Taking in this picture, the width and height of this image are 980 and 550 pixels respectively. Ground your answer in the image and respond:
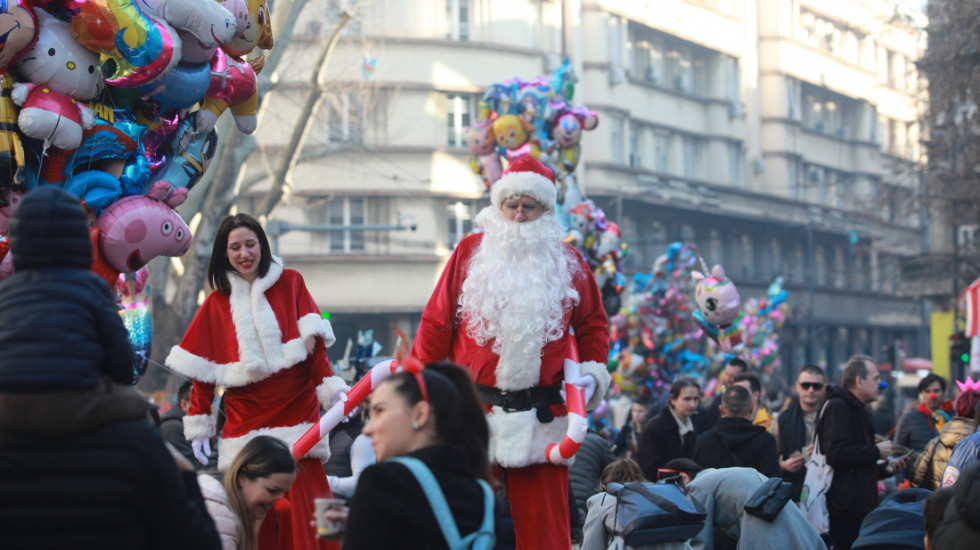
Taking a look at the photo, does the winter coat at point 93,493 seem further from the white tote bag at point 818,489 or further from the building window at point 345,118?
the building window at point 345,118

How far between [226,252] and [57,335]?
10.2 feet

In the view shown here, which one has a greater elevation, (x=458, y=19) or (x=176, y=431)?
(x=458, y=19)

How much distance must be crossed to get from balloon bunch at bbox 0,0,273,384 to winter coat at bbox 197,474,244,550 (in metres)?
1.83

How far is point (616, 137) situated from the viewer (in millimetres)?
40688

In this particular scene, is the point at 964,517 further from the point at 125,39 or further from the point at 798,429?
the point at 798,429

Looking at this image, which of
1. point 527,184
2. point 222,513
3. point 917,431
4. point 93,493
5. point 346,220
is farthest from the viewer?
point 346,220

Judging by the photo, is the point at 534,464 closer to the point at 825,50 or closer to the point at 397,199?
the point at 397,199

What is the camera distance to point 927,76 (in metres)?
24.7

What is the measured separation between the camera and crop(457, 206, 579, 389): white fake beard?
6.17 meters

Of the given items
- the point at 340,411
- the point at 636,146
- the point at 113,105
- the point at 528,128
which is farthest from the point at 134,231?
the point at 636,146

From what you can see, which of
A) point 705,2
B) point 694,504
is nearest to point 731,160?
point 705,2

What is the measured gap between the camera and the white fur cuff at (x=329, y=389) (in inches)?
242

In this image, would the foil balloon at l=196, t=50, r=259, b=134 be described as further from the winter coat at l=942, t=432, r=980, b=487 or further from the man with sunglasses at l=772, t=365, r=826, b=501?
the man with sunglasses at l=772, t=365, r=826, b=501

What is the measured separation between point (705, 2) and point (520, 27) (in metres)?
11.5
